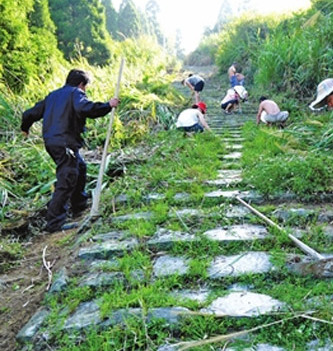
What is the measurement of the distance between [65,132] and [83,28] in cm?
1423

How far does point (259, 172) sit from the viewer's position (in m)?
3.29

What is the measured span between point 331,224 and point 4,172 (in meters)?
3.34

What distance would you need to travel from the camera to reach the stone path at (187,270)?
5.54 ft

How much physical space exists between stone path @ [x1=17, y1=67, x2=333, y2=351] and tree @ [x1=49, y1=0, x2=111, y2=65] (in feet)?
45.2

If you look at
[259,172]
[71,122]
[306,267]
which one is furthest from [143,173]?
[306,267]

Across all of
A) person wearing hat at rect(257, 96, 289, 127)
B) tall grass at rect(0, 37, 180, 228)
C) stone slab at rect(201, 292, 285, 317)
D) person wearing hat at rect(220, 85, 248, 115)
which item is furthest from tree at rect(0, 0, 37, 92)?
stone slab at rect(201, 292, 285, 317)

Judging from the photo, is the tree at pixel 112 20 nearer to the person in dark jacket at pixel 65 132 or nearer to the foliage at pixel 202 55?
the foliage at pixel 202 55

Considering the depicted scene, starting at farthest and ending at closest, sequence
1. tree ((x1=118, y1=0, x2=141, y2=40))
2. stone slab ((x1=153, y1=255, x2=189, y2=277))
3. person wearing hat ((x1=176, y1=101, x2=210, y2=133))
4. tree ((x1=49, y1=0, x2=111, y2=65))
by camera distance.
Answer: tree ((x1=118, y1=0, x2=141, y2=40))
tree ((x1=49, y1=0, x2=111, y2=65))
person wearing hat ((x1=176, y1=101, x2=210, y2=133))
stone slab ((x1=153, y1=255, x2=189, y2=277))

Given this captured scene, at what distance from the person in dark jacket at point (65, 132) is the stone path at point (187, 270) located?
0.65 m

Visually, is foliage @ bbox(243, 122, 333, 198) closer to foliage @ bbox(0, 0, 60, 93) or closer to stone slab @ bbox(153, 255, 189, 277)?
stone slab @ bbox(153, 255, 189, 277)

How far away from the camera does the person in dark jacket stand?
3223mm

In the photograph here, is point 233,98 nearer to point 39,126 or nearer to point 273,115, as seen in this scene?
point 273,115

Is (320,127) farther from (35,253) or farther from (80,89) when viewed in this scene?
(35,253)

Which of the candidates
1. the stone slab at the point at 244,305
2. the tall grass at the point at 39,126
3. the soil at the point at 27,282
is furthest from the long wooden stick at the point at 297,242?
the tall grass at the point at 39,126
